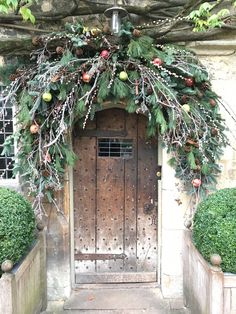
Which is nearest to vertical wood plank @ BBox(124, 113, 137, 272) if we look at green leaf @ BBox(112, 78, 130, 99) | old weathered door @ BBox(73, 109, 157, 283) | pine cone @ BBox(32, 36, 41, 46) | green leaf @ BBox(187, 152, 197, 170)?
old weathered door @ BBox(73, 109, 157, 283)

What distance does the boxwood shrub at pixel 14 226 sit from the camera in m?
2.46

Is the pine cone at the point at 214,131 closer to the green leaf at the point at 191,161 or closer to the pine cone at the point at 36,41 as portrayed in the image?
the green leaf at the point at 191,161

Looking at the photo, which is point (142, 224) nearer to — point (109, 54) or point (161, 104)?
point (161, 104)

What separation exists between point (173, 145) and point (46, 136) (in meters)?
1.26

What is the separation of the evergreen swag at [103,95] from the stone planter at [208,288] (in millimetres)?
764

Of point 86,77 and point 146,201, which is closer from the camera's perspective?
point 86,77

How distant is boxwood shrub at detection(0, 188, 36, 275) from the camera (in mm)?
2457

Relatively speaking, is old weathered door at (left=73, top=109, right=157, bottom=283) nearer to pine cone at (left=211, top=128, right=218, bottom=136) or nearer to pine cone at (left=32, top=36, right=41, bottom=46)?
pine cone at (left=211, top=128, right=218, bottom=136)

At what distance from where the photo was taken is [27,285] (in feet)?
8.78

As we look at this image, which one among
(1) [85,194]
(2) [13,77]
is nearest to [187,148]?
(1) [85,194]

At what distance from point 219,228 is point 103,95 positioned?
1.56 m

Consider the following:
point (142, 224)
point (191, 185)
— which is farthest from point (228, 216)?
point (142, 224)

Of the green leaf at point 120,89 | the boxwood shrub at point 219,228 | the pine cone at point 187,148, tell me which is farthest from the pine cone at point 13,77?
the boxwood shrub at point 219,228

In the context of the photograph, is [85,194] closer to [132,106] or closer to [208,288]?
[132,106]
